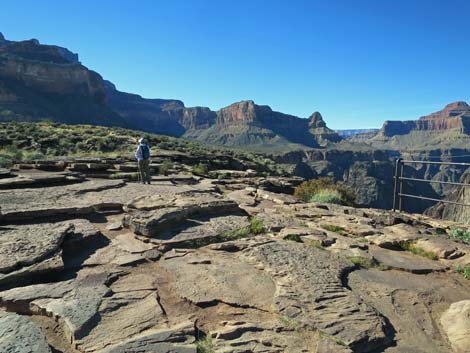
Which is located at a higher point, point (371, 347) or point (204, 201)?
point (204, 201)

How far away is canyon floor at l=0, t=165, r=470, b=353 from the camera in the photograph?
2.58 meters

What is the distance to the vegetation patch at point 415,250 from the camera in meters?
4.60

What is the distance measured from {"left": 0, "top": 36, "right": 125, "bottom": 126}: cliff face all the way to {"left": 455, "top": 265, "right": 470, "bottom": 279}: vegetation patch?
8634 cm

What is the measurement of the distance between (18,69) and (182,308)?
12986 centimetres

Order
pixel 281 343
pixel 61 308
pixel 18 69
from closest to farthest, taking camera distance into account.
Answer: pixel 281 343 → pixel 61 308 → pixel 18 69

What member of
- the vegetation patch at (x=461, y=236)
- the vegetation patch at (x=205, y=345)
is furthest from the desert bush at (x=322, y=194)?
the vegetation patch at (x=205, y=345)

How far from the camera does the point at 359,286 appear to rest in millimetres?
3629

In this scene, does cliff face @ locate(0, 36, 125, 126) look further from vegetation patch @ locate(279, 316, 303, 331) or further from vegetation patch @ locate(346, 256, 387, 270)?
vegetation patch @ locate(279, 316, 303, 331)

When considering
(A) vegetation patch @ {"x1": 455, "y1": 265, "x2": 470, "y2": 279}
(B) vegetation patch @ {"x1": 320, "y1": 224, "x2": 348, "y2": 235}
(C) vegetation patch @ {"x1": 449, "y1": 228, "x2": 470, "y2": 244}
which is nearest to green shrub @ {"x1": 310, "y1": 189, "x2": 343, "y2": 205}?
(B) vegetation patch @ {"x1": 320, "y1": 224, "x2": 348, "y2": 235}

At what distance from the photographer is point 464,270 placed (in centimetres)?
406

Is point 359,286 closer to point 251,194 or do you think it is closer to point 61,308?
point 61,308

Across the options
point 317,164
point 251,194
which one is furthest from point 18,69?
point 251,194

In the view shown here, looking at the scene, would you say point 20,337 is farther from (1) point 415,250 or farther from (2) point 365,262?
(1) point 415,250

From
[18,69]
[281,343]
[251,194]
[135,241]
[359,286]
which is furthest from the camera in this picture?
[18,69]
